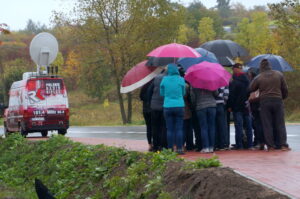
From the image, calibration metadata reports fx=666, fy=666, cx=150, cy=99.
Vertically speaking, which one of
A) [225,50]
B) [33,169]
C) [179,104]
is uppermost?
[225,50]

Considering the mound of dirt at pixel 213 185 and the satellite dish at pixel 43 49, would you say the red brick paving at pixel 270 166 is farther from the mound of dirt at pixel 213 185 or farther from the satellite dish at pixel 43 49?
the satellite dish at pixel 43 49

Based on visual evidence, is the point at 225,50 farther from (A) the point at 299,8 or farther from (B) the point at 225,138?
(A) the point at 299,8

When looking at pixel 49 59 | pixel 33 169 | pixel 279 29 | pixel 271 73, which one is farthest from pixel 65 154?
pixel 279 29

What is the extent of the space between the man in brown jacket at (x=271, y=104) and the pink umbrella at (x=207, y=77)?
736 mm

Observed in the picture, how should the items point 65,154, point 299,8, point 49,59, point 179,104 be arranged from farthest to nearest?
point 299,8
point 49,59
point 65,154
point 179,104

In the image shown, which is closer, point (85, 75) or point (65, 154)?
point (65, 154)

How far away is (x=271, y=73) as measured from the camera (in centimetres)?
1323

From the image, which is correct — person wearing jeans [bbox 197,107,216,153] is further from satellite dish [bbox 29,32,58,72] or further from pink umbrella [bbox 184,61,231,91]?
satellite dish [bbox 29,32,58,72]

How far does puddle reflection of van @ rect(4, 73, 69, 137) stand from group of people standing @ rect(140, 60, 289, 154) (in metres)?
9.38

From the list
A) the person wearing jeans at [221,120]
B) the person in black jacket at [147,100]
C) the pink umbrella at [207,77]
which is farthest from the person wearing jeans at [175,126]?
the person wearing jeans at [221,120]

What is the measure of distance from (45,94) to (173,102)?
445 inches

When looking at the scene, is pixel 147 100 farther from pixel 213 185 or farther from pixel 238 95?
pixel 213 185

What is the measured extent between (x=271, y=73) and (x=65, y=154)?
191 inches

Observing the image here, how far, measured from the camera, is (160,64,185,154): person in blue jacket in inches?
491
